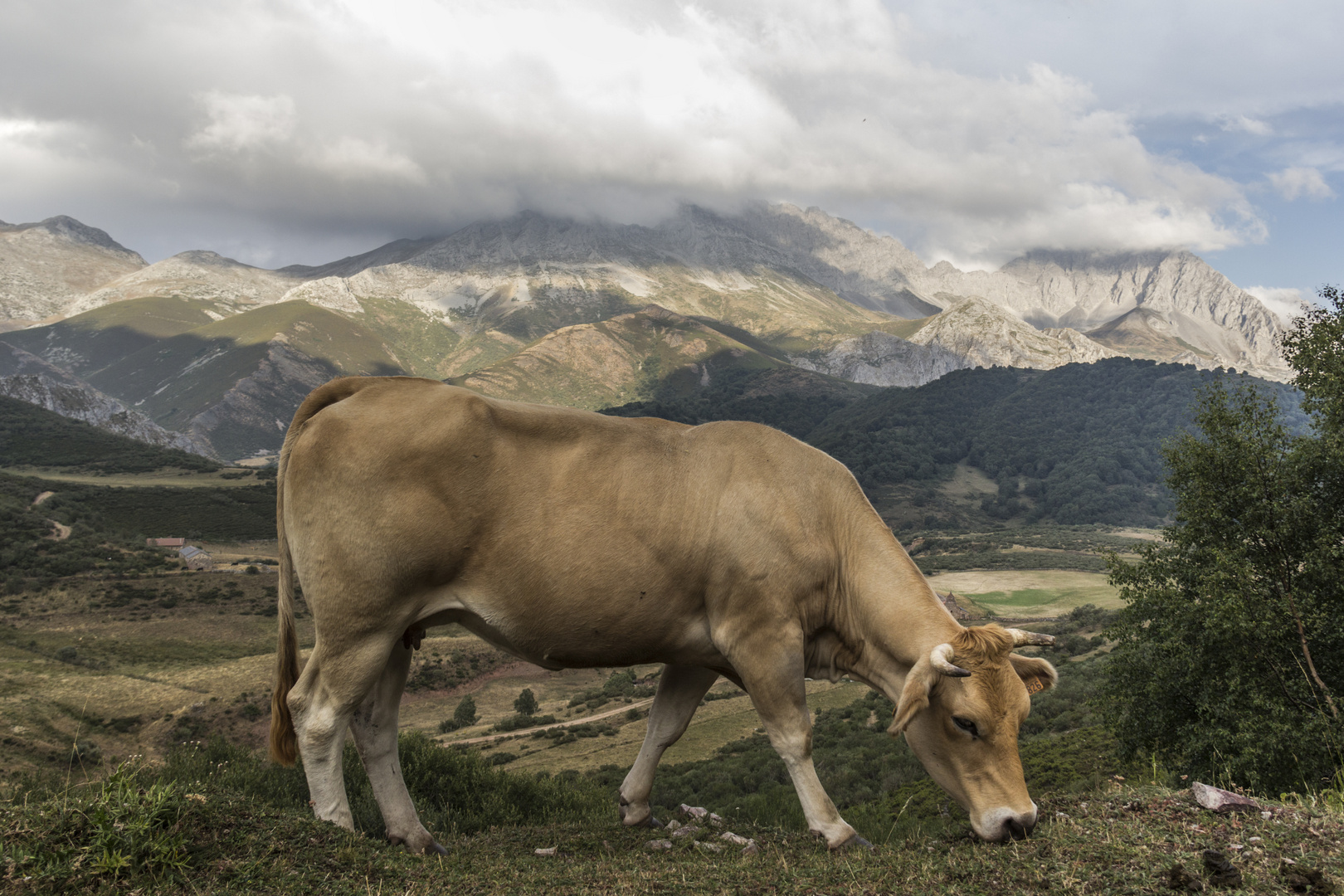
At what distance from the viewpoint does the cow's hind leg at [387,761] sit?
23.1ft

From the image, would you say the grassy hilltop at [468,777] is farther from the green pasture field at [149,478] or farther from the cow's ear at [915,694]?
the green pasture field at [149,478]

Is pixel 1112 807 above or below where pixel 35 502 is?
above

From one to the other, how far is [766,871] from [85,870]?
4.30m

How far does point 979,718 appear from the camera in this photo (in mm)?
6312

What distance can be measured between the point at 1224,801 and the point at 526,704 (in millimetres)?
64155

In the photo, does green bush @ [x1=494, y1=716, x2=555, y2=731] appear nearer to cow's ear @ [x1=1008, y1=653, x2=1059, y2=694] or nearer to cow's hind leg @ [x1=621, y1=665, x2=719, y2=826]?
cow's hind leg @ [x1=621, y1=665, x2=719, y2=826]

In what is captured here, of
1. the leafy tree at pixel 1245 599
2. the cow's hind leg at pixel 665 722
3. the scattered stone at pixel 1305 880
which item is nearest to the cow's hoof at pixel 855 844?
the cow's hind leg at pixel 665 722

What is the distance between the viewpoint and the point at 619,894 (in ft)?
16.9

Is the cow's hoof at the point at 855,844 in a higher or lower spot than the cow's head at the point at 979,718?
lower

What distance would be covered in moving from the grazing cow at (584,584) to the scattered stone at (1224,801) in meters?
1.45

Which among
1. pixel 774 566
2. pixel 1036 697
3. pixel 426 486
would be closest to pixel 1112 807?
pixel 774 566

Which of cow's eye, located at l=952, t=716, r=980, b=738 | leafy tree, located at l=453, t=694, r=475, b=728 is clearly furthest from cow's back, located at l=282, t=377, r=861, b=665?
leafy tree, located at l=453, t=694, r=475, b=728

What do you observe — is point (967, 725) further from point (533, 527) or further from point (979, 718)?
point (533, 527)

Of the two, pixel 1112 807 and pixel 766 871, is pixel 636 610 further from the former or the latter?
pixel 1112 807
